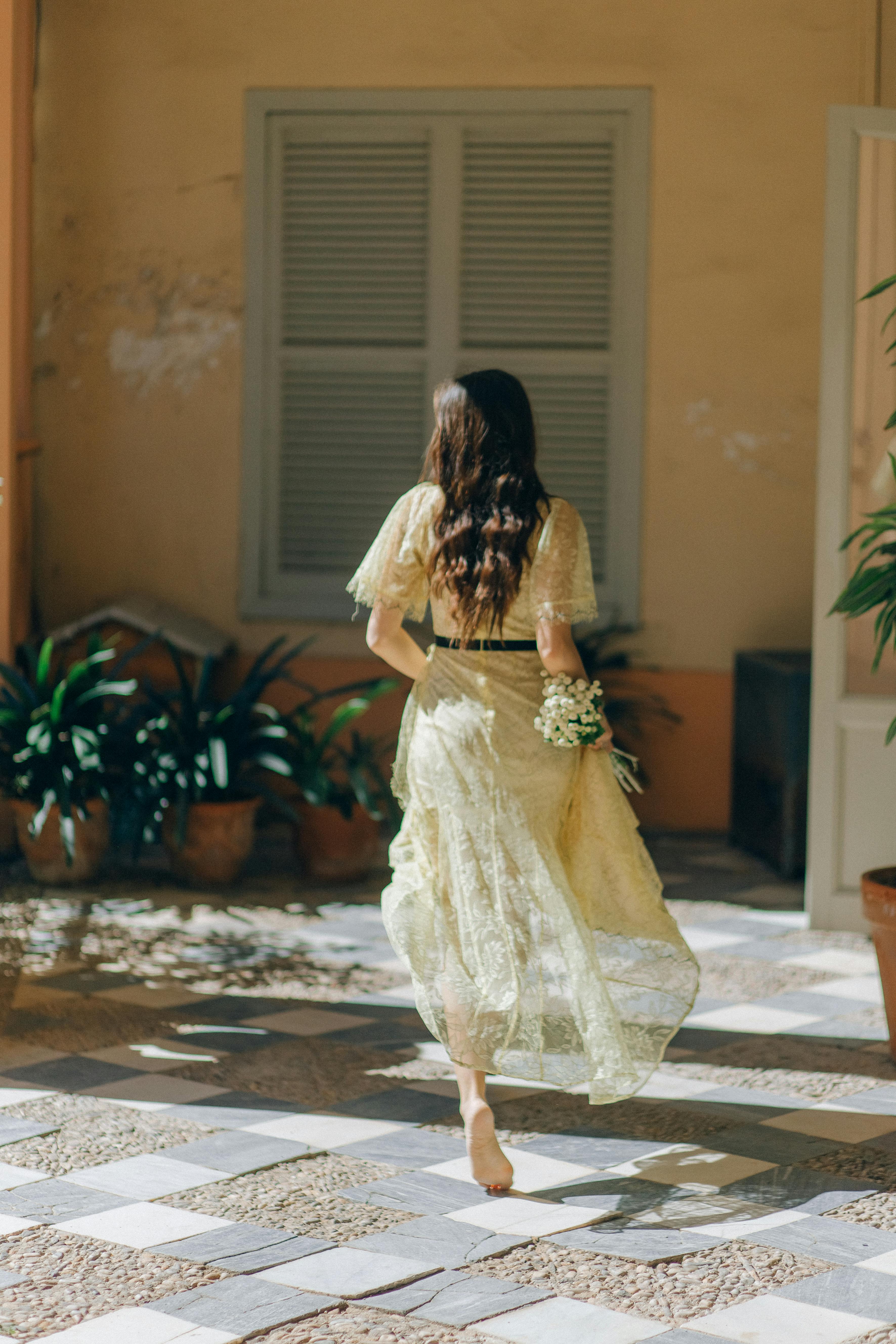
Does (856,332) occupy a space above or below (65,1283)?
above

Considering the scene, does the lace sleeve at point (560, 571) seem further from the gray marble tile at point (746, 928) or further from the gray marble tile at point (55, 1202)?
the gray marble tile at point (746, 928)

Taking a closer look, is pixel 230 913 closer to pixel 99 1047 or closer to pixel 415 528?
pixel 99 1047

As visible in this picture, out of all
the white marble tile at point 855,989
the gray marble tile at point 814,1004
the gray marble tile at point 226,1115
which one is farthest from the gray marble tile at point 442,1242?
the white marble tile at point 855,989

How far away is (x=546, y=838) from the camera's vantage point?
3.43 m

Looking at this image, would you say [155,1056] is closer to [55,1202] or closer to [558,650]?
[55,1202]

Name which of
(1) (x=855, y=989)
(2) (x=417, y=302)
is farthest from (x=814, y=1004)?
(2) (x=417, y=302)

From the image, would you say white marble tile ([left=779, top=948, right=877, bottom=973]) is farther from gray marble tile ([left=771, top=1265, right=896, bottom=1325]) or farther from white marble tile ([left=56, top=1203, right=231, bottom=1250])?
white marble tile ([left=56, top=1203, right=231, bottom=1250])

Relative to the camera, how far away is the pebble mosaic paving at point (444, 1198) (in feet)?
8.82

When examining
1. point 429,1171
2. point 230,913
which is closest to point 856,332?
point 230,913

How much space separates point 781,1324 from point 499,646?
138cm

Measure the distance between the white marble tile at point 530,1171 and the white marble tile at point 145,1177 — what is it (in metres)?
0.43

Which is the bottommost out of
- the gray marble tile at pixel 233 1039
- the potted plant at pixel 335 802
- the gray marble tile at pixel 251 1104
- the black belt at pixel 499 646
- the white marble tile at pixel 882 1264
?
the gray marble tile at pixel 233 1039

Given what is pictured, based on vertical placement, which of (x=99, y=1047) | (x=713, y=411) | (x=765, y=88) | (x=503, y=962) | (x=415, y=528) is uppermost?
(x=765, y=88)

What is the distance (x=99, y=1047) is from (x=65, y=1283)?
1.38 metres
